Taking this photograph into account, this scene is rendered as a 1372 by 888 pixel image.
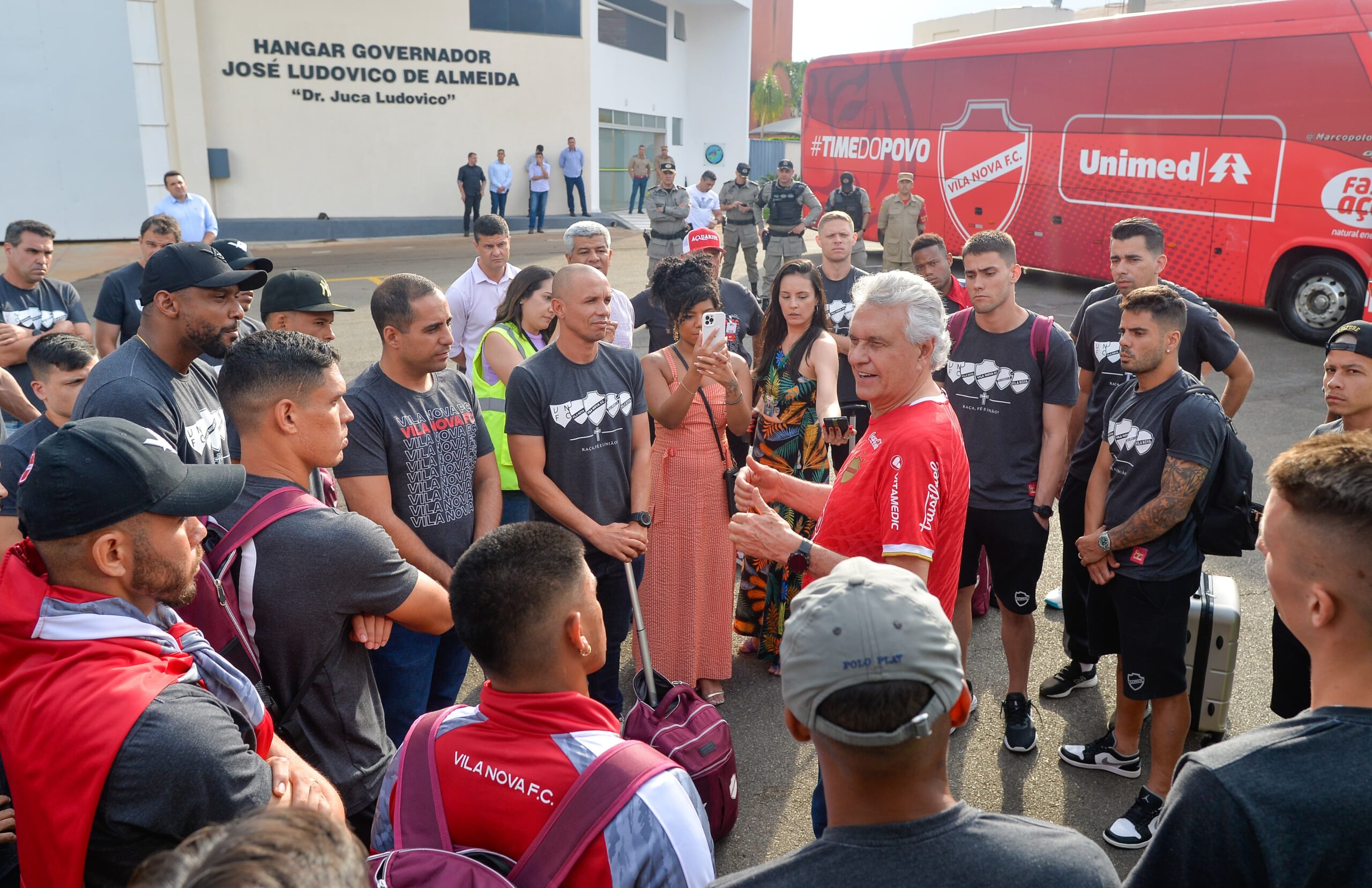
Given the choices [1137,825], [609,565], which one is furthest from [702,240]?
[1137,825]

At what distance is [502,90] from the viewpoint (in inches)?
979

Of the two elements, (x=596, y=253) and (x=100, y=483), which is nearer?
(x=100, y=483)

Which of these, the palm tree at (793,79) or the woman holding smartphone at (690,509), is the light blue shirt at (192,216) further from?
the palm tree at (793,79)

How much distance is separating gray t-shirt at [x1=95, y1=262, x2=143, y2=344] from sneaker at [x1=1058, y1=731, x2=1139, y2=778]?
240 inches

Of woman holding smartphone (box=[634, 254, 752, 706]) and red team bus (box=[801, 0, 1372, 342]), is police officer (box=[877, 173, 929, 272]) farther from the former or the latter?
woman holding smartphone (box=[634, 254, 752, 706])

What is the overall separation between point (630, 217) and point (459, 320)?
76.0 ft

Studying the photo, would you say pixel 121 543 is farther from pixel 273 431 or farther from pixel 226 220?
pixel 226 220

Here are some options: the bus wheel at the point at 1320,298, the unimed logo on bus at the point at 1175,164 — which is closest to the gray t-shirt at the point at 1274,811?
the bus wheel at the point at 1320,298

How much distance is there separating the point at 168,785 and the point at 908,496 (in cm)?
Answer: 206

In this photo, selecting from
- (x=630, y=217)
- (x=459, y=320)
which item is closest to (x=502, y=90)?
(x=630, y=217)

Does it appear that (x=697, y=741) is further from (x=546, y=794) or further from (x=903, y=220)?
(x=903, y=220)

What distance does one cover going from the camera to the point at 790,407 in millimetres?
4938

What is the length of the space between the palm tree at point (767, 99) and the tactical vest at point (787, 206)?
40.1 meters

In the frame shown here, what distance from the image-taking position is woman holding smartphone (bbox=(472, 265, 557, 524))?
16.4 ft
